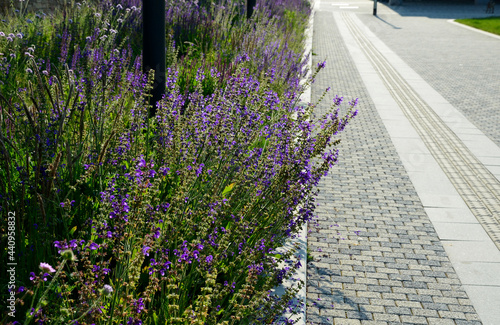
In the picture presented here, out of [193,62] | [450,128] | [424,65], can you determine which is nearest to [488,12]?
[424,65]

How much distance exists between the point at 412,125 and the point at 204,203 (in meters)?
6.85

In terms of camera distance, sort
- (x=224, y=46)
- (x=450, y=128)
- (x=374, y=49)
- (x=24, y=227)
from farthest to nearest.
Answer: (x=374, y=49), (x=224, y=46), (x=450, y=128), (x=24, y=227)

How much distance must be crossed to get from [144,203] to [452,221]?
4.06 m

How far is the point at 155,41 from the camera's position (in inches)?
244

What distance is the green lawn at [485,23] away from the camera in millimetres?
25195

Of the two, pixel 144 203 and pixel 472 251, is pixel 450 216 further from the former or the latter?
pixel 144 203

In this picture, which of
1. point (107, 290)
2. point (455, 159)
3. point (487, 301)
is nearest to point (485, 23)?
point (455, 159)

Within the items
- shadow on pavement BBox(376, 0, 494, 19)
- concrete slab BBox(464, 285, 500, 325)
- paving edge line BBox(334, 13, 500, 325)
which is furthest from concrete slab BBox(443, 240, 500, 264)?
shadow on pavement BBox(376, 0, 494, 19)

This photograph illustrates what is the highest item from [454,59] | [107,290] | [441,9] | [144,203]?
[107,290]

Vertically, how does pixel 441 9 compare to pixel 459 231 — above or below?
below

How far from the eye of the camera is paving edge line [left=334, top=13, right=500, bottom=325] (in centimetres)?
457

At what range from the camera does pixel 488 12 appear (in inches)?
1393

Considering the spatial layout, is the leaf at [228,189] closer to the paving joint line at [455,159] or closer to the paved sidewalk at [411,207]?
the paved sidewalk at [411,207]

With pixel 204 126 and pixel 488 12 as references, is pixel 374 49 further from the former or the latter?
pixel 488 12
